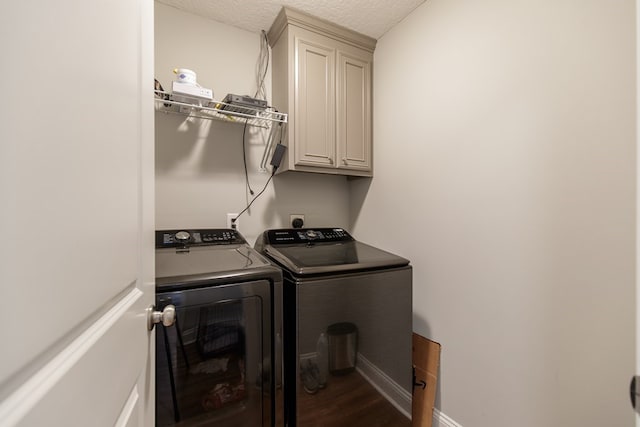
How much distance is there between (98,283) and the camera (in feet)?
1.20

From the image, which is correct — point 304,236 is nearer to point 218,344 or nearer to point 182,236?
point 182,236

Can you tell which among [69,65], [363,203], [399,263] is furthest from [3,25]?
[363,203]

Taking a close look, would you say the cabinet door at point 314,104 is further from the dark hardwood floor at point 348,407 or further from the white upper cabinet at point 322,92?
the dark hardwood floor at point 348,407

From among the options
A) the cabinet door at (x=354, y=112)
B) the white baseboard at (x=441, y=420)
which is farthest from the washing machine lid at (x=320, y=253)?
the white baseboard at (x=441, y=420)

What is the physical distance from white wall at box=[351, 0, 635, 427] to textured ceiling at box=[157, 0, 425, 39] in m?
0.13

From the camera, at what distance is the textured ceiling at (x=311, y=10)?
58.2 inches

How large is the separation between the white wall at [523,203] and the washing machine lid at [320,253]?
1.08ft

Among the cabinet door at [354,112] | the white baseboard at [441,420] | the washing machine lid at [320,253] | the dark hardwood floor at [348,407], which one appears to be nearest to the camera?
the dark hardwood floor at [348,407]

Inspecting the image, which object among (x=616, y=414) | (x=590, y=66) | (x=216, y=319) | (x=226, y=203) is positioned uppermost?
(x=590, y=66)

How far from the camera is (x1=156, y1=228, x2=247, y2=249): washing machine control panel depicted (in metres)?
1.33

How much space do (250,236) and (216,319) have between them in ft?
2.78

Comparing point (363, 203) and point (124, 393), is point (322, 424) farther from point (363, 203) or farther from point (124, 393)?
point (363, 203)

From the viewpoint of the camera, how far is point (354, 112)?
179 centimetres

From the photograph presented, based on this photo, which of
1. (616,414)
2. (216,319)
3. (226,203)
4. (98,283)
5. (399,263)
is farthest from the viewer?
(226,203)
